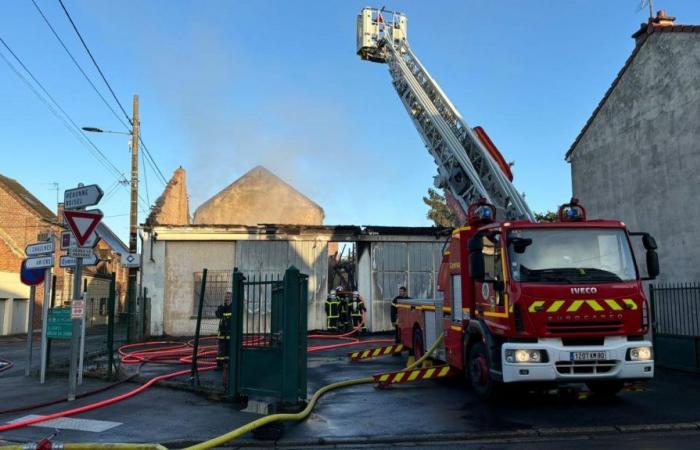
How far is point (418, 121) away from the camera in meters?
15.9

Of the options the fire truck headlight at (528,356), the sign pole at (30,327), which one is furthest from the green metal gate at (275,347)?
the sign pole at (30,327)

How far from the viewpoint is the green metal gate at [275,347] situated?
779 centimetres

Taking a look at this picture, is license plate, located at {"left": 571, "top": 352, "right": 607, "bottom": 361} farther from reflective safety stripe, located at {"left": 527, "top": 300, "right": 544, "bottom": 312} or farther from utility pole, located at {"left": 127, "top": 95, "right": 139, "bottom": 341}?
utility pole, located at {"left": 127, "top": 95, "right": 139, "bottom": 341}

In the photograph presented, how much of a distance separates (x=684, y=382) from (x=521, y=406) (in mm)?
4021

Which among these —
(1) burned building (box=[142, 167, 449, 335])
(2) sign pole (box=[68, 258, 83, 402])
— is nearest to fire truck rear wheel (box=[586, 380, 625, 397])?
(2) sign pole (box=[68, 258, 83, 402])

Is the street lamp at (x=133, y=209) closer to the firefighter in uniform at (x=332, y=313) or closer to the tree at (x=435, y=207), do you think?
the firefighter in uniform at (x=332, y=313)

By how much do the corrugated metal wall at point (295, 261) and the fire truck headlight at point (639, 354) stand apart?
1486cm

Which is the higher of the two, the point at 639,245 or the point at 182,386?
the point at 639,245

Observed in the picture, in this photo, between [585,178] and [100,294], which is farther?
[100,294]

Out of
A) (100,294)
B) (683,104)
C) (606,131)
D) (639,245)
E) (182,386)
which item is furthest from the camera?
(100,294)

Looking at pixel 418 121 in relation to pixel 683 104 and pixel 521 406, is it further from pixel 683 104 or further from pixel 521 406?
pixel 521 406

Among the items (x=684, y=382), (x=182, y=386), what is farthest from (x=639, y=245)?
(x=182, y=386)

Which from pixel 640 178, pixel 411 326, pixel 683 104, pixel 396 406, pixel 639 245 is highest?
pixel 683 104

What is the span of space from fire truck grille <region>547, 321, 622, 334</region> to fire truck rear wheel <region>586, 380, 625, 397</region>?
125 cm
